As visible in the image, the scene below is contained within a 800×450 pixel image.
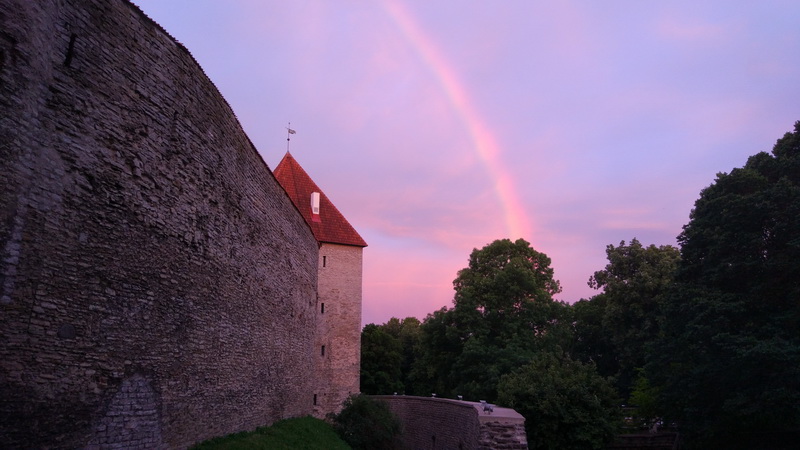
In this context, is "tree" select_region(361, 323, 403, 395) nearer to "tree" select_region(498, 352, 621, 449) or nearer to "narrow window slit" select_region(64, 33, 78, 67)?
"tree" select_region(498, 352, 621, 449)

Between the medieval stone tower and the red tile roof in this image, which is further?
the red tile roof

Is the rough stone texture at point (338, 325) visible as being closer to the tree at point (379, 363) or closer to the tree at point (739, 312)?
the tree at point (379, 363)

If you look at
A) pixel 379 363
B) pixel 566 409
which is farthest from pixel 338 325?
pixel 379 363

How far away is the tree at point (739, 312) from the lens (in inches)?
612

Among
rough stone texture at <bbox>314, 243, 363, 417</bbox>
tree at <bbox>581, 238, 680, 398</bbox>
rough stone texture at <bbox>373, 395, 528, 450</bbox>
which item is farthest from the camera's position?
tree at <bbox>581, 238, 680, 398</bbox>

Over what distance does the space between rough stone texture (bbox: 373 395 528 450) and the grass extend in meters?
3.60

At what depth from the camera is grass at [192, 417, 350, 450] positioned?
1010 cm

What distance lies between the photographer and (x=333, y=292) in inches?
1005

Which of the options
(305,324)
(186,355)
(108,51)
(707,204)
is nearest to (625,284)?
(707,204)

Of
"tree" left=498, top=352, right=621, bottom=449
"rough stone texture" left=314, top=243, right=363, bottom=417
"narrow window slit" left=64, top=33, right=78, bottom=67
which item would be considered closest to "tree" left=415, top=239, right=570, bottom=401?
"rough stone texture" left=314, top=243, right=363, bottom=417

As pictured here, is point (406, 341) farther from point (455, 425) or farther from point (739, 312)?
point (739, 312)

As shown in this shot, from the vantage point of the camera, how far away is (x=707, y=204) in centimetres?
1931

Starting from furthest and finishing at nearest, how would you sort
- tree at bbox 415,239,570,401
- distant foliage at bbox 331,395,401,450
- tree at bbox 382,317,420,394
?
tree at bbox 382,317,420,394 < tree at bbox 415,239,570,401 < distant foliage at bbox 331,395,401,450

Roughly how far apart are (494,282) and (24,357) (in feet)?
89.6
